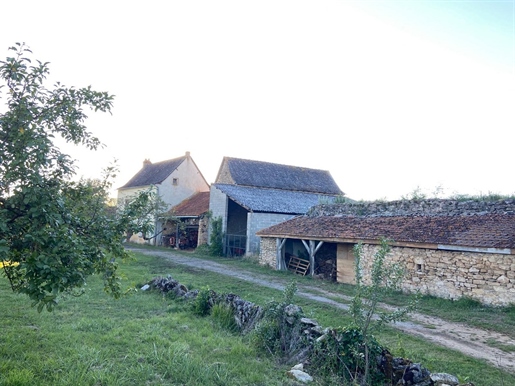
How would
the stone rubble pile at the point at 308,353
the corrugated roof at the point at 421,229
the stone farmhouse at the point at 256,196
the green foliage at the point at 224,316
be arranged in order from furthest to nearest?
the stone farmhouse at the point at 256,196, the corrugated roof at the point at 421,229, the green foliage at the point at 224,316, the stone rubble pile at the point at 308,353

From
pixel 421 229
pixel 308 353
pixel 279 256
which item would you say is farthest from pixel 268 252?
pixel 308 353

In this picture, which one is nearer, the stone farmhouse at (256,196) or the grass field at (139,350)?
the grass field at (139,350)

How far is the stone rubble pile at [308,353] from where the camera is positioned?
15.4 feet

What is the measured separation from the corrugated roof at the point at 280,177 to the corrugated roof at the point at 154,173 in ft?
16.6

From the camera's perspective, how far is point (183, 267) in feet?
55.5

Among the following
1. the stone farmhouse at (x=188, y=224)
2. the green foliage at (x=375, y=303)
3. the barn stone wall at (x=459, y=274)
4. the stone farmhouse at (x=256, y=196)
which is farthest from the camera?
the stone farmhouse at (x=188, y=224)

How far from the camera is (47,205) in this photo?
336 centimetres

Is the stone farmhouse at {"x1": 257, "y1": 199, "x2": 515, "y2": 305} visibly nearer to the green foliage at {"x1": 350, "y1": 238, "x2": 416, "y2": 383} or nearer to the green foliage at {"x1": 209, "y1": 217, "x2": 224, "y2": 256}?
the green foliage at {"x1": 350, "y1": 238, "x2": 416, "y2": 383}

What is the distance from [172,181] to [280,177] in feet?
29.9

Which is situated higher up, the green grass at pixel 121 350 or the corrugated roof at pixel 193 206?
the corrugated roof at pixel 193 206

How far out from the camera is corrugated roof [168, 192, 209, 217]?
26094 mm

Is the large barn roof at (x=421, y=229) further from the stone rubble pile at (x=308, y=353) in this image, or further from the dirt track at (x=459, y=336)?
the stone rubble pile at (x=308, y=353)

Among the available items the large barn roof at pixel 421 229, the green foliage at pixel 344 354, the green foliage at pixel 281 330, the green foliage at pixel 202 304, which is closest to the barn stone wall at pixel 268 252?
the large barn roof at pixel 421 229

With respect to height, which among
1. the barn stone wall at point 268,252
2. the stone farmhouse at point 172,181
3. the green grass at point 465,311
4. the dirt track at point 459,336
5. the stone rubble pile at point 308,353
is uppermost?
the stone farmhouse at point 172,181
